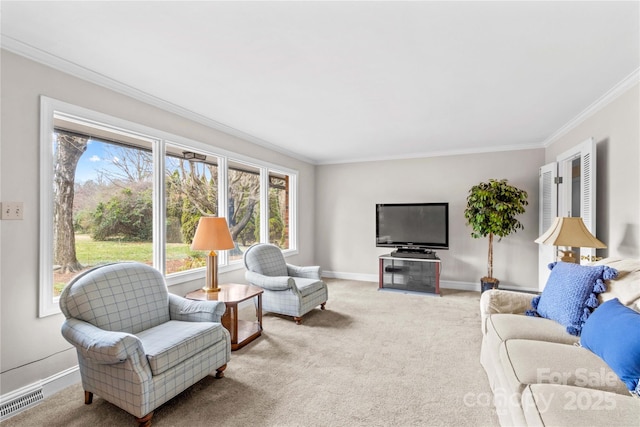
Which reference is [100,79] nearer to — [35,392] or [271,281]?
[35,392]

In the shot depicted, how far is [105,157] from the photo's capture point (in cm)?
270

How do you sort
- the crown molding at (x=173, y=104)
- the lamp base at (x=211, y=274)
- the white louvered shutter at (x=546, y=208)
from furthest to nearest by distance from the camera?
1. the white louvered shutter at (x=546, y=208)
2. the lamp base at (x=211, y=274)
3. the crown molding at (x=173, y=104)

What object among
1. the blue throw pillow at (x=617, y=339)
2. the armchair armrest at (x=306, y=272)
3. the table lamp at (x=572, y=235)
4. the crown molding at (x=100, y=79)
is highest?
the crown molding at (x=100, y=79)

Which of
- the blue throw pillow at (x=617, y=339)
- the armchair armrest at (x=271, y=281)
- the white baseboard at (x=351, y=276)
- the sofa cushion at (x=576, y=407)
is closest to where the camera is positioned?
the sofa cushion at (x=576, y=407)

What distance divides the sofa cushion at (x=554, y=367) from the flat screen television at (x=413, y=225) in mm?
3279

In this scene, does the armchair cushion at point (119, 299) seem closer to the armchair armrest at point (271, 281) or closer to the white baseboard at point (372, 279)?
the armchair armrest at point (271, 281)

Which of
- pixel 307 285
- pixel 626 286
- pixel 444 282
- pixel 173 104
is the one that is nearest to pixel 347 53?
pixel 173 104

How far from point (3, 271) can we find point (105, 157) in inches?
46.2

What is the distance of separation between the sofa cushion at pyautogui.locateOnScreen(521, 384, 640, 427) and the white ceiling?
191cm

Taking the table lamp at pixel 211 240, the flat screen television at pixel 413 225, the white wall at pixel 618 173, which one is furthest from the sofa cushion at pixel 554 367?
the flat screen television at pixel 413 225

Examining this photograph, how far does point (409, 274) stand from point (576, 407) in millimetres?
3835

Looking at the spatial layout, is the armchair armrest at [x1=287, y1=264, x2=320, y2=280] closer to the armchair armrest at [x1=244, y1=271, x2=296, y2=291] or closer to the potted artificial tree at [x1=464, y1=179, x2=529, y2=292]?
the armchair armrest at [x1=244, y1=271, x2=296, y2=291]

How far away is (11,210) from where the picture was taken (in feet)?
6.45

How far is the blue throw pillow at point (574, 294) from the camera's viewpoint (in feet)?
6.45
